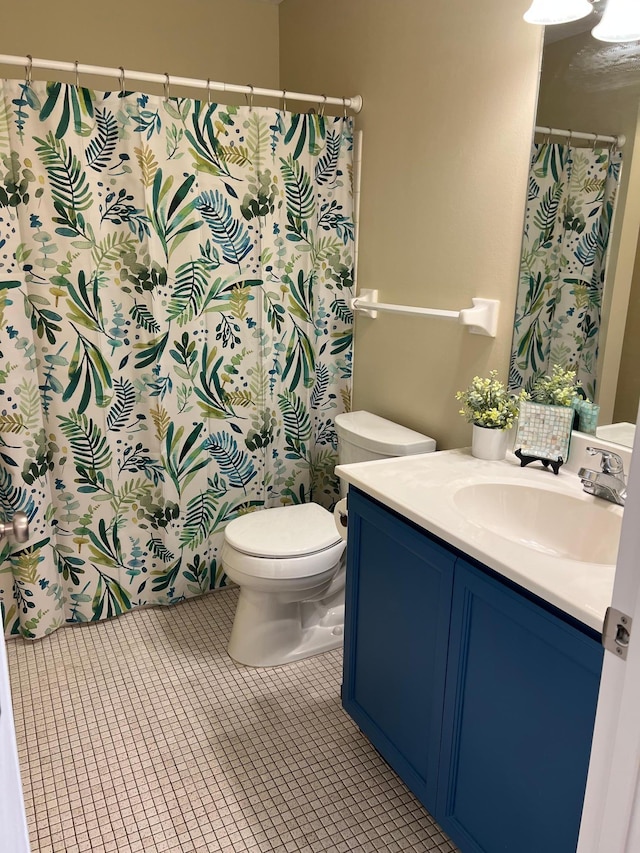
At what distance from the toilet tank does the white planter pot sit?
0.99 ft

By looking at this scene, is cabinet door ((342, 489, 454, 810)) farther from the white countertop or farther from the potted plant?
the potted plant

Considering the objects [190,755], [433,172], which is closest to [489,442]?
[433,172]

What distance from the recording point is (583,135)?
166 cm

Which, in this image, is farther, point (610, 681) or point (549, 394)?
point (549, 394)

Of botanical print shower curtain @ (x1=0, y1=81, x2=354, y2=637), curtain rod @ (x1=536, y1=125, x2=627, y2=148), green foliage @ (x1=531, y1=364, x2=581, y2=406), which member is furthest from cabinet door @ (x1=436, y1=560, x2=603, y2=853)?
botanical print shower curtain @ (x1=0, y1=81, x2=354, y2=637)

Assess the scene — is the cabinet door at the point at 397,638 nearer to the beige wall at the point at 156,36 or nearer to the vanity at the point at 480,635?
the vanity at the point at 480,635

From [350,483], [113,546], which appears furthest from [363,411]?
[113,546]

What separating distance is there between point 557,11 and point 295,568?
1711 millimetres

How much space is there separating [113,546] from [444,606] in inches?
60.3

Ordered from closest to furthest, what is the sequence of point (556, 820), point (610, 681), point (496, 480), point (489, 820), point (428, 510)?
point (610, 681) < point (556, 820) < point (489, 820) < point (428, 510) < point (496, 480)

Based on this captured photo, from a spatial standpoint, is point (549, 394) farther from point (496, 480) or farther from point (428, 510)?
point (428, 510)

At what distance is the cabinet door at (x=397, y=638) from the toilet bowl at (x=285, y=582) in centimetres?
32

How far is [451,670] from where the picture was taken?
145 cm

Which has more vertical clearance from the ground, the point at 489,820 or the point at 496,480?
the point at 496,480
